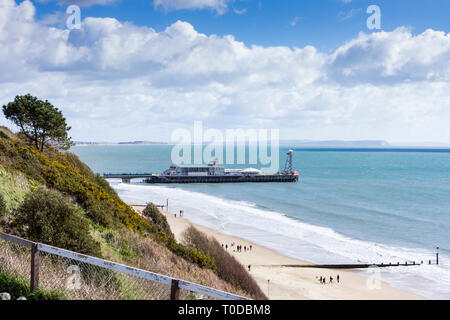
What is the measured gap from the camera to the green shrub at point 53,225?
9281 mm

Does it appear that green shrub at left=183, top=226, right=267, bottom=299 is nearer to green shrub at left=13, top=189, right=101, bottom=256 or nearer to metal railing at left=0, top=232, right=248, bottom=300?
green shrub at left=13, top=189, right=101, bottom=256

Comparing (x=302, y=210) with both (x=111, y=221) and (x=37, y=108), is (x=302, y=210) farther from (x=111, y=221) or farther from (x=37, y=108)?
(x=111, y=221)

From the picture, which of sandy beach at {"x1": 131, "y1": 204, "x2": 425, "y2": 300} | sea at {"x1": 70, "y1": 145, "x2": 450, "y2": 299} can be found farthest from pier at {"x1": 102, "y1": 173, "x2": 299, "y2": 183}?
sandy beach at {"x1": 131, "y1": 204, "x2": 425, "y2": 300}

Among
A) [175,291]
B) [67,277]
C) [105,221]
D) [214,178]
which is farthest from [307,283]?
[214,178]

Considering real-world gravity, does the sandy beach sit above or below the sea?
below

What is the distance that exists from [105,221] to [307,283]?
1520 centimetres

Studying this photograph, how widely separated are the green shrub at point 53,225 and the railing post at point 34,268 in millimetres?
3574

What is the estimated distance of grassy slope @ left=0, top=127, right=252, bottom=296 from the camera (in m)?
12.0

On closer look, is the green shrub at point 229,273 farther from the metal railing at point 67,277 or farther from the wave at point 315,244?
the wave at point 315,244

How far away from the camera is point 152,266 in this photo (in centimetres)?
1106

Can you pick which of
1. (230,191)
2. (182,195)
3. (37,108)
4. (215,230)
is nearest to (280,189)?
(230,191)

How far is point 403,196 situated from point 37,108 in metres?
60.8

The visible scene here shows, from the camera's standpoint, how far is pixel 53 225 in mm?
9602

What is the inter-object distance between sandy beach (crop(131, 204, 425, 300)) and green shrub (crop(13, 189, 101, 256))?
1391 centimetres
